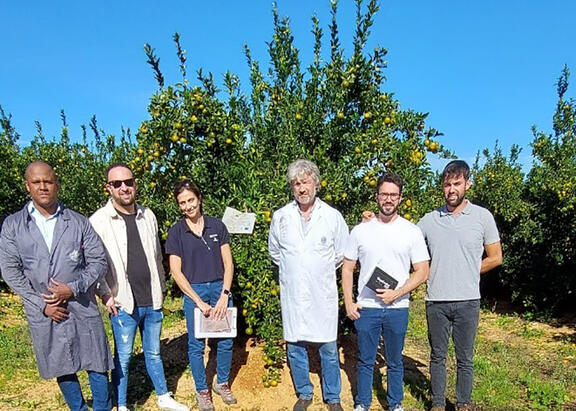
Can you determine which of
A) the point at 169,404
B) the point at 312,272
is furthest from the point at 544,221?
the point at 169,404

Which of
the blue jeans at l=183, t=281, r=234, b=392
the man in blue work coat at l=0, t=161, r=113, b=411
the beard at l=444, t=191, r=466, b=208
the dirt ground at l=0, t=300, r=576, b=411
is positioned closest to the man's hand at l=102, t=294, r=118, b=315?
the man in blue work coat at l=0, t=161, r=113, b=411

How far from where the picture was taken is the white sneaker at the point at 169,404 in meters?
3.71

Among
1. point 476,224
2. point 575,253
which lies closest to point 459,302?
point 476,224

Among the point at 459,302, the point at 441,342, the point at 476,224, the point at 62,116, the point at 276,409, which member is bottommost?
the point at 276,409

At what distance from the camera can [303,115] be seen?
4.14m

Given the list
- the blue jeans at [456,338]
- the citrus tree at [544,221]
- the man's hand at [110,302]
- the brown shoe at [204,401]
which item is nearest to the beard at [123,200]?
the man's hand at [110,302]

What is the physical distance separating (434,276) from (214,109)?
254cm

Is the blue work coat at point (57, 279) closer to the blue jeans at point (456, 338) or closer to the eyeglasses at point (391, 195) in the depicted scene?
the eyeglasses at point (391, 195)

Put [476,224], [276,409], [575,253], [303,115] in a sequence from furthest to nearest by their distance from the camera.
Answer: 1. [575,253]
2. [303,115]
3. [276,409]
4. [476,224]

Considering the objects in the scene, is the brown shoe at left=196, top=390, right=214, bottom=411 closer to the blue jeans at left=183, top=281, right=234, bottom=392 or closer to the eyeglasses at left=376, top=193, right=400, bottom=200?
the blue jeans at left=183, top=281, right=234, bottom=392

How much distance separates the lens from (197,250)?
3.57m

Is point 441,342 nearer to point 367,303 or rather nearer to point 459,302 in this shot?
point 459,302

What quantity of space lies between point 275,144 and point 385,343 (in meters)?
2.06

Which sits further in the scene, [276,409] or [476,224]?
[276,409]
